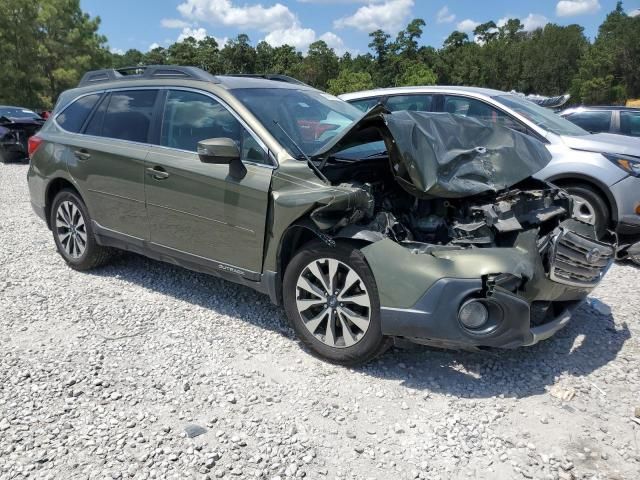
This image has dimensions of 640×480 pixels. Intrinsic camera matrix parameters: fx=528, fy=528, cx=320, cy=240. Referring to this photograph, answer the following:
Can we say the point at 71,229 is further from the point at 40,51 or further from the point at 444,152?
the point at 40,51

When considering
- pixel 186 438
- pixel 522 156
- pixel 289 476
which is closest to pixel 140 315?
pixel 186 438

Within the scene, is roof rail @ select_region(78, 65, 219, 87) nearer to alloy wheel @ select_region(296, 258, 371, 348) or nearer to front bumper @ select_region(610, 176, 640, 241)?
alloy wheel @ select_region(296, 258, 371, 348)

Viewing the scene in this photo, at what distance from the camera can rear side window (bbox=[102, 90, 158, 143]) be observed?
176 inches

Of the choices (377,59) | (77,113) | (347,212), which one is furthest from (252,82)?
(377,59)

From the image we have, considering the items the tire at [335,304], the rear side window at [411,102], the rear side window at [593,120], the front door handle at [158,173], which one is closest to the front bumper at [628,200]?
the rear side window at [411,102]

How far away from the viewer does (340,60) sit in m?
66.8

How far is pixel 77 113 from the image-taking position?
5184 mm

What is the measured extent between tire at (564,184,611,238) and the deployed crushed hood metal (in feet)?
7.60

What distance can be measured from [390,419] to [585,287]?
1.51 m

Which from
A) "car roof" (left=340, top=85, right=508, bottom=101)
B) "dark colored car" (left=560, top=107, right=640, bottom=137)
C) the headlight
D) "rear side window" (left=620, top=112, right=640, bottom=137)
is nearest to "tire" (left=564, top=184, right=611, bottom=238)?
the headlight

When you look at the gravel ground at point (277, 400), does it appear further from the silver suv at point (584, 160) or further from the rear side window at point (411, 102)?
the rear side window at point (411, 102)

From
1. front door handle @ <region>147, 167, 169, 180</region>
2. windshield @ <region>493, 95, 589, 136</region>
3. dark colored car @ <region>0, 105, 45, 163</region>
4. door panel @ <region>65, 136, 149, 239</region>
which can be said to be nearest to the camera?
front door handle @ <region>147, 167, 169, 180</region>

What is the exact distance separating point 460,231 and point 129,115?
3.06 meters

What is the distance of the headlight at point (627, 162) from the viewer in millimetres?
5691
